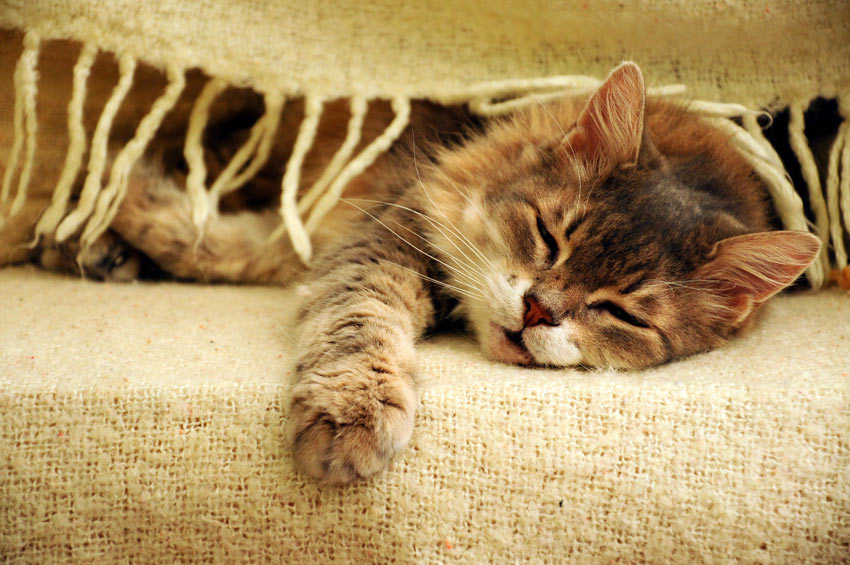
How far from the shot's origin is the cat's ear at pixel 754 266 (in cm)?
110

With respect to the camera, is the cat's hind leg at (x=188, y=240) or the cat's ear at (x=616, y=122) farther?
the cat's hind leg at (x=188, y=240)

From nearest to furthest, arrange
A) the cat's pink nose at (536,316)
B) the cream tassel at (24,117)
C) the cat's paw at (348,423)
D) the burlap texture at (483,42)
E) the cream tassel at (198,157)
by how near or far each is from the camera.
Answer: the cat's paw at (348,423), the cat's pink nose at (536,316), the cream tassel at (24,117), the burlap texture at (483,42), the cream tassel at (198,157)

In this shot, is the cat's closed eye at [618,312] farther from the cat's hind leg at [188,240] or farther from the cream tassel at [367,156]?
the cat's hind leg at [188,240]

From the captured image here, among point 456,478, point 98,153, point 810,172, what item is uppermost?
point 810,172

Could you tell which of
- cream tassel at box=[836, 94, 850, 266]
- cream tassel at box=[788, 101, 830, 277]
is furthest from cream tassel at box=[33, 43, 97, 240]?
cream tassel at box=[836, 94, 850, 266]

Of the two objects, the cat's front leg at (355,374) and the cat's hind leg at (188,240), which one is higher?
the cat's front leg at (355,374)

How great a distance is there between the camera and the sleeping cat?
0.93m

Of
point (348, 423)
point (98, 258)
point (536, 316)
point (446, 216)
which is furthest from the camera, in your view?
point (98, 258)

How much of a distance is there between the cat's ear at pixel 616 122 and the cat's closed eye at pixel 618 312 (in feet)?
0.95

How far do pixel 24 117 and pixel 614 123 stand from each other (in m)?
1.36

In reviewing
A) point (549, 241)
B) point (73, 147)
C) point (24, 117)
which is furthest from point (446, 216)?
point (24, 117)

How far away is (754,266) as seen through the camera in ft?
A: 3.80

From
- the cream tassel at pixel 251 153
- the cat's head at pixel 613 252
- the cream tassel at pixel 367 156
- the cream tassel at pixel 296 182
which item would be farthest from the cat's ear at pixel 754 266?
the cream tassel at pixel 251 153

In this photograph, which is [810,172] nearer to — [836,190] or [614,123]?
[836,190]
